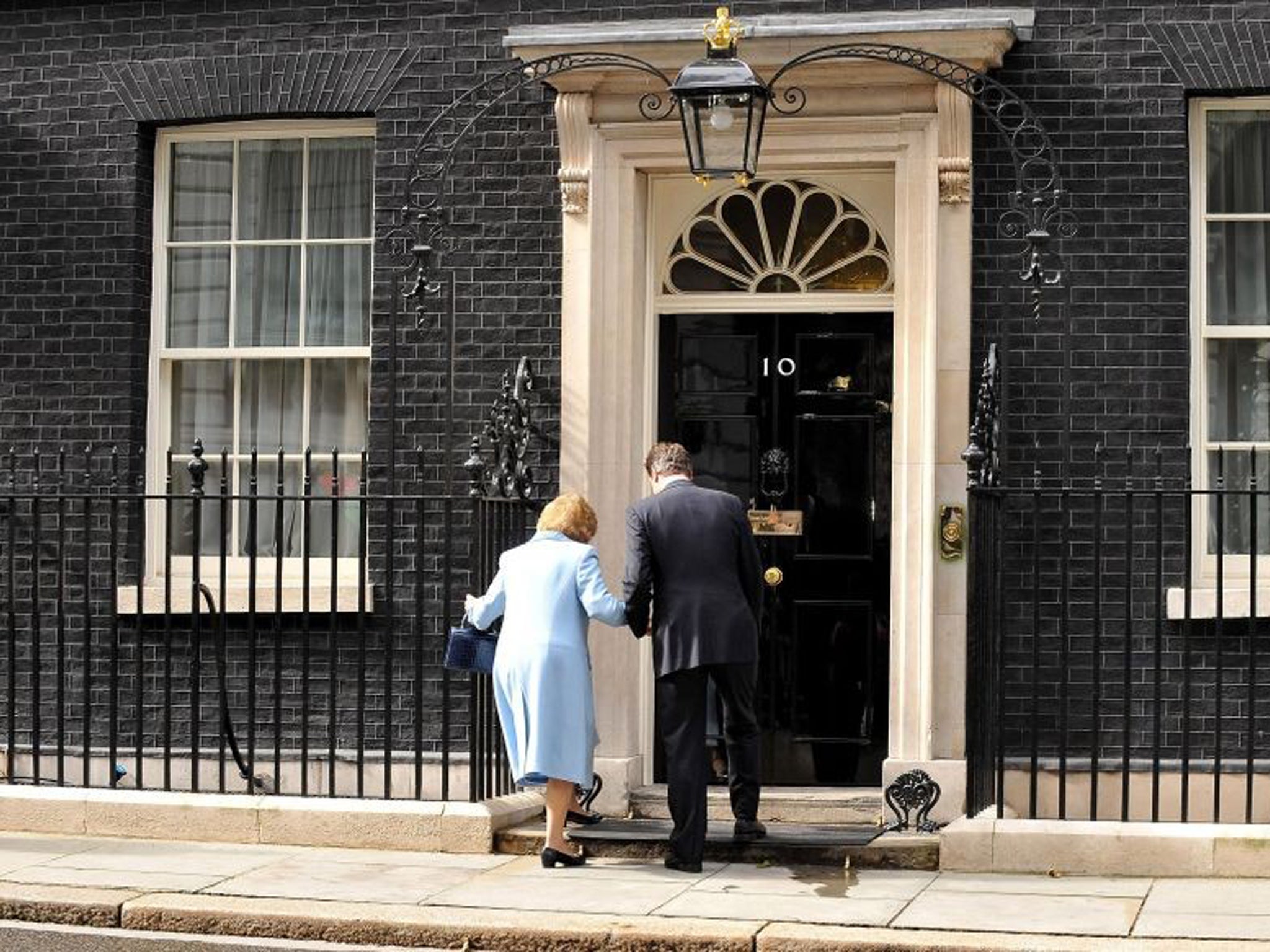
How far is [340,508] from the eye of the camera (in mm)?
12031

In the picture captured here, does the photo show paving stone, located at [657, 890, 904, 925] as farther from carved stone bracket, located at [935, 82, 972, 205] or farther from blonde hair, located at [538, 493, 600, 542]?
carved stone bracket, located at [935, 82, 972, 205]

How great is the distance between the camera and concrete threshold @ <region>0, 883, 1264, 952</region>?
26.8 ft

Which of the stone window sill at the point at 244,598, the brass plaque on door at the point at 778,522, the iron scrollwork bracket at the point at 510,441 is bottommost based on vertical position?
the stone window sill at the point at 244,598

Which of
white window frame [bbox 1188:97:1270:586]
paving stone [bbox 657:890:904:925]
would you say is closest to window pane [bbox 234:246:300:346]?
paving stone [bbox 657:890:904:925]

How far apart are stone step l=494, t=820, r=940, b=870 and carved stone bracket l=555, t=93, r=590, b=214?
10.2 ft

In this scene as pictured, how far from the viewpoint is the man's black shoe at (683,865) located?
9.74 metres

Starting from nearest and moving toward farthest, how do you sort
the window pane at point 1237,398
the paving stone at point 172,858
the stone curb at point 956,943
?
1. the stone curb at point 956,943
2. the paving stone at point 172,858
3. the window pane at point 1237,398

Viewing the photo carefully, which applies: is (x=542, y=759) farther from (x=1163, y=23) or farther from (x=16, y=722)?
(x=1163, y=23)

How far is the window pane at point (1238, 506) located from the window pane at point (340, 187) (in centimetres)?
452

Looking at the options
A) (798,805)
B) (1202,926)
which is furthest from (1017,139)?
(1202,926)

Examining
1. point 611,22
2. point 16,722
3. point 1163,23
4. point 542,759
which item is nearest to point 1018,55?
point 1163,23

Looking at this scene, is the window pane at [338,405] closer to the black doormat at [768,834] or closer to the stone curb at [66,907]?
the black doormat at [768,834]

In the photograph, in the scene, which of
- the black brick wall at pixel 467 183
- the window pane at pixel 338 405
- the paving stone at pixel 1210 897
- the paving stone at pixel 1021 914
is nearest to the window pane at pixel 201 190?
the black brick wall at pixel 467 183

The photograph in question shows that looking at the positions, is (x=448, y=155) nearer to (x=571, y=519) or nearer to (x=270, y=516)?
(x=270, y=516)
